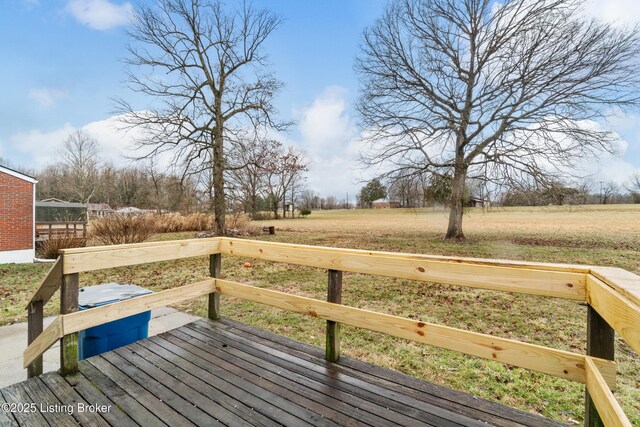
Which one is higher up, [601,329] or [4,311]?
[601,329]

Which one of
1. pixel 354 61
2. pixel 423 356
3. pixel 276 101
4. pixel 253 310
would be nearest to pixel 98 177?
pixel 276 101

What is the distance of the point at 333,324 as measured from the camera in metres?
2.60

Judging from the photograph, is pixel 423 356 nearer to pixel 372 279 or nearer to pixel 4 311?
pixel 372 279

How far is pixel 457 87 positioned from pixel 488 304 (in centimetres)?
1146

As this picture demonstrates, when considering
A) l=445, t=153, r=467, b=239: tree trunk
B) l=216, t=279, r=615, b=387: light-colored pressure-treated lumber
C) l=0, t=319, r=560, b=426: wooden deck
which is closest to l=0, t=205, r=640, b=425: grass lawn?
l=0, t=319, r=560, b=426: wooden deck

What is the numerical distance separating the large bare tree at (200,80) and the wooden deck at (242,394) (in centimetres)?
1340

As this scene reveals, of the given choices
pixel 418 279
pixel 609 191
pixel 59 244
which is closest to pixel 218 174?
pixel 59 244

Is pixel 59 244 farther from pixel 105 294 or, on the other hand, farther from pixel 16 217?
pixel 105 294

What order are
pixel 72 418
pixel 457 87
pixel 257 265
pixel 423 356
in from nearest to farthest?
pixel 72 418 → pixel 423 356 → pixel 257 265 → pixel 457 87

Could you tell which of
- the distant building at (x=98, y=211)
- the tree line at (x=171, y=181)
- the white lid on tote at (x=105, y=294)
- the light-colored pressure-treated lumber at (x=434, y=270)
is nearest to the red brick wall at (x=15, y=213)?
the distant building at (x=98, y=211)

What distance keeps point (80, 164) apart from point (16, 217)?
2644 cm

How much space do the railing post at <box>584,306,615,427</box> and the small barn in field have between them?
19.2 m

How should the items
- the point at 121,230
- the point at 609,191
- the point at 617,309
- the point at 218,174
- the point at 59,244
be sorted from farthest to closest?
the point at 609,191 → the point at 218,174 → the point at 121,230 → the point at 59,244 → the point at 617,309

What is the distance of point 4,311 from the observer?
501 centimetres
